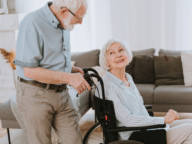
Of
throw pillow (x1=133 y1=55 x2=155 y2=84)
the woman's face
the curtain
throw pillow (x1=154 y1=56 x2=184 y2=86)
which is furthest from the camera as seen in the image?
the curtain

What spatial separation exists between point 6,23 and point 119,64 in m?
2.95

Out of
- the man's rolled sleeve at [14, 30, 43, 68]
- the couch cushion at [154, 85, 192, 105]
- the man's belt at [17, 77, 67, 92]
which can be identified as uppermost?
the man's rolled sleeve at [14, 30, 43, 68]

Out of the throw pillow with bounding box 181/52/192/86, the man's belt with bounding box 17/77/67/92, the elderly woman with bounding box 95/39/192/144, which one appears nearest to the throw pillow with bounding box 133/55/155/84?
the throw pillow with bounding box 181/52/192/86

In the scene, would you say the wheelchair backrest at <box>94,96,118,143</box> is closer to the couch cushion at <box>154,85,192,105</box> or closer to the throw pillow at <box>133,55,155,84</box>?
the couch cushion at <box>154,85,192,105</box>

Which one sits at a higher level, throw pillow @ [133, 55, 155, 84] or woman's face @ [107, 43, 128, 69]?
woman's face @ [107, 43, 128, 69]

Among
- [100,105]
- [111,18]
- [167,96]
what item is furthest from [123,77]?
[111,18]

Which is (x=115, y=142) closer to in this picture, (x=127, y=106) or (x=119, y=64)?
(x=127, y=106)

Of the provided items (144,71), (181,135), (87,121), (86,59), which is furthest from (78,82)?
(86,59)

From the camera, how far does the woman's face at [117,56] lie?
173 centimetres

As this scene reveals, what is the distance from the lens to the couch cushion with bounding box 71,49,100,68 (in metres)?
3.59

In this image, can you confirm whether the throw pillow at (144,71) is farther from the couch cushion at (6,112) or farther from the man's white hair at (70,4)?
the man's white hair at (70,4)

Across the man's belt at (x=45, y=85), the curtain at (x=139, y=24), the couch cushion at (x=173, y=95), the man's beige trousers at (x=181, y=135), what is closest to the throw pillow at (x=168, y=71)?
the couch cushion at (x=173, y=95)

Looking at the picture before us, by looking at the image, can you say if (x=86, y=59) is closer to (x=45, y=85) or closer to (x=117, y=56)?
(x=117, y=56)

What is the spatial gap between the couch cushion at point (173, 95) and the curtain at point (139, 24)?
4.57 ft
